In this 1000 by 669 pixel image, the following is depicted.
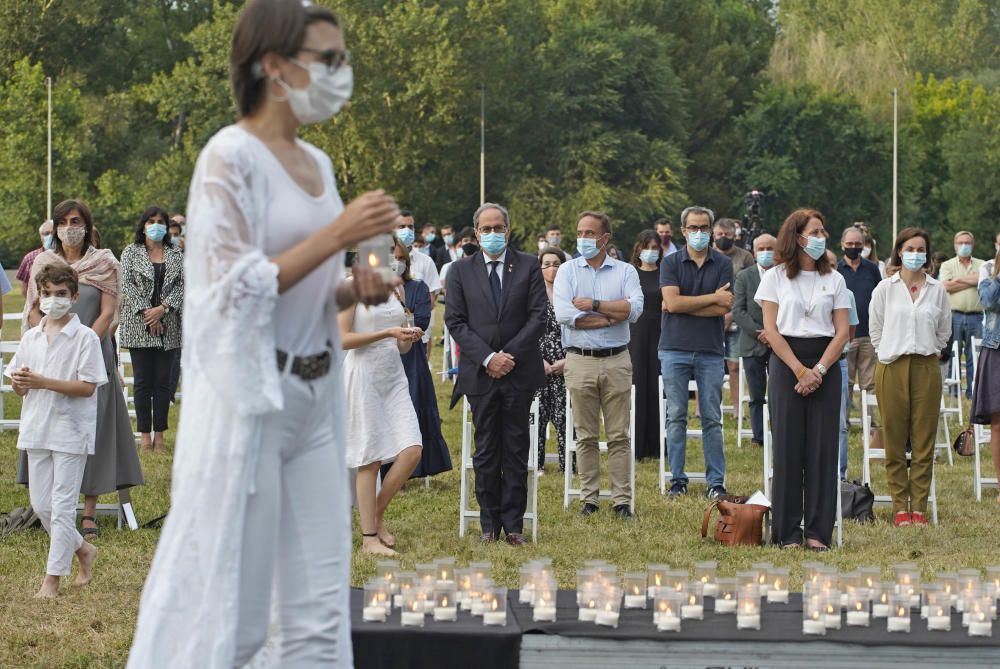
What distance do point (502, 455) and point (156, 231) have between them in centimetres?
479

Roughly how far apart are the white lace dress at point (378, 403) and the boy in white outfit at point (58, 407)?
5.70 ft

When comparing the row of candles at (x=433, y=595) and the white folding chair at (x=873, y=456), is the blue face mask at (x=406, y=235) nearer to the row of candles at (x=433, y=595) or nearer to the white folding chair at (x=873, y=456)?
the white folding chair at (x=873, y=456)

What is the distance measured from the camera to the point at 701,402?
1217 centimetres

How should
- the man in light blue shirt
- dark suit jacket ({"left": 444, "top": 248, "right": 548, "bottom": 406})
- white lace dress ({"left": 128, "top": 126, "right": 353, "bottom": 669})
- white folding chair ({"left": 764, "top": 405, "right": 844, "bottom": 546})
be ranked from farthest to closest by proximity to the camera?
the man in light blue shirt, white folding chair ({"left": 764, "top": 405, "right": 844, "bottom": 546}), dark suit jacket ({"left": 444, "top": 248, "right": 548, "bottom": 406}), white lace dress ({"left": 128, "top": 126, "right": 353, "bottom": 669})

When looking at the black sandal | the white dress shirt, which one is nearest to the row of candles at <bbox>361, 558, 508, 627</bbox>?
the black sandal

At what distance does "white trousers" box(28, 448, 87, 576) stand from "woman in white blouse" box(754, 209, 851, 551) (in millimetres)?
4367

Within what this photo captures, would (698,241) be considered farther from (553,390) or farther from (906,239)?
(553,390)

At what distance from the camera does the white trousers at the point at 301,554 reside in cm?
428

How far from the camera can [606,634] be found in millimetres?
6227

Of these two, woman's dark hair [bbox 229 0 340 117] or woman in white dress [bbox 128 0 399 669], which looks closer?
woman in white dress [bbox 128 0 399 669]

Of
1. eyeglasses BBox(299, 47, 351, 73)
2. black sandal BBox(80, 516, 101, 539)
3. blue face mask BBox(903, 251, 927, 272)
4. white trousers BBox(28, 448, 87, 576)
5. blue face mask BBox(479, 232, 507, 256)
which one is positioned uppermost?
eyeglasses BBox(299, 47, 351, 73)

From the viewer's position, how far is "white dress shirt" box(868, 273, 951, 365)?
11070mm

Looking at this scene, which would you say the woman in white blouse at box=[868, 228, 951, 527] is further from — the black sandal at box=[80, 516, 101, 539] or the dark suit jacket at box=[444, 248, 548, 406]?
the black sandal at box=[80, 516, 101, 539]

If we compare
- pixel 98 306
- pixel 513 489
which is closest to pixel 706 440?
pixel 513 489
